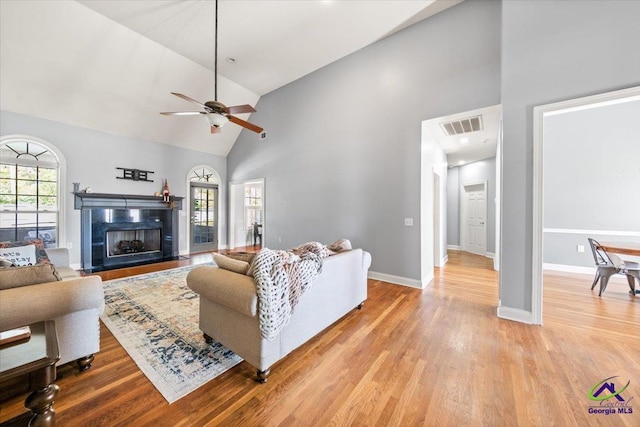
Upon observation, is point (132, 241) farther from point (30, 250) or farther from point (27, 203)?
point (30, 250)

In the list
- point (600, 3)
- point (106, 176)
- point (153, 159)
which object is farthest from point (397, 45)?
point (106, 176)

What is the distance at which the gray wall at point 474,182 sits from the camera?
6.29 metres

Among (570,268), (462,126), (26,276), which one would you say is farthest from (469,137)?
(26,276)

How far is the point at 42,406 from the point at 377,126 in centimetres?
454

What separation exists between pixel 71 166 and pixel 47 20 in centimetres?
260

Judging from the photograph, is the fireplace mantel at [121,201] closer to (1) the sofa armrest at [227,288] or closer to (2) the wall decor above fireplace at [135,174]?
(2) the wall decor above fireplace at [135,174]

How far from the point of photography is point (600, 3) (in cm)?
228

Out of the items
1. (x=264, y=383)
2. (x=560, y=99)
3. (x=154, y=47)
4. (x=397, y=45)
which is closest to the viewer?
(x=264, y=383)

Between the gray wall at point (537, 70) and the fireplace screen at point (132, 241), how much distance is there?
7165 mm

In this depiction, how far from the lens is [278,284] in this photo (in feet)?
5.64

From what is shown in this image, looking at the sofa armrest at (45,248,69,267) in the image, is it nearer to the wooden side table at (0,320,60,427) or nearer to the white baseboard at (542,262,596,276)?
the wooden side table at (0,320,60,427)

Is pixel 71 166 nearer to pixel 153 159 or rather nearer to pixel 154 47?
pixel 153 159

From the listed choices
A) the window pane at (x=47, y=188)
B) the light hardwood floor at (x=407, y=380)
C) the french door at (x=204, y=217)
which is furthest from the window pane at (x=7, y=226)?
the light hardwood floor at (x=407, y=380)

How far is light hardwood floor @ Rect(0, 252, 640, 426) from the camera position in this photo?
143cm
